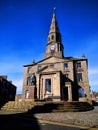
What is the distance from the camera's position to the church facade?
25875 millimetres

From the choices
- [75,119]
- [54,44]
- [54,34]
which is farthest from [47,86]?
[54,34]

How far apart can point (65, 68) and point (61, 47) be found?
1027 cm

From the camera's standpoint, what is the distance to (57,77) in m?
26.3

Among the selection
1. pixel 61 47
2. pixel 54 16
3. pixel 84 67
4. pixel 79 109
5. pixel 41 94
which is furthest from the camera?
pixel 54 16

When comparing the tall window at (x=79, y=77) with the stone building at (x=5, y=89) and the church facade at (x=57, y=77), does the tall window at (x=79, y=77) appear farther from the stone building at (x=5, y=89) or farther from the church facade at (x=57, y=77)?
the stone building at (x=5, y=89)

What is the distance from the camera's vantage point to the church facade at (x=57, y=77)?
25.9m

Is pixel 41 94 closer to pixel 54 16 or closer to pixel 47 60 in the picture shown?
pixel 47 60

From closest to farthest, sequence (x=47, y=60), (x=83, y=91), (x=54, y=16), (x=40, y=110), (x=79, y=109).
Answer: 1. (x=40, y=110)
2. (x=79, y=109)
3. (x=83, y=91)
4. (x=47, y=60)
5. (x=54, y=16)

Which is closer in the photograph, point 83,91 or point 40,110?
point 40,110

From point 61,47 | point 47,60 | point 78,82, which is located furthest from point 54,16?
point 78,82

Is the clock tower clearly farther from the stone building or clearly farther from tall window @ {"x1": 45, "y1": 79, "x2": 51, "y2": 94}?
the stone building

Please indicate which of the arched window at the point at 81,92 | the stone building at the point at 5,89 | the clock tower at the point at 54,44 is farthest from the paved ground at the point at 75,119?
the stone building at the point at 5,89

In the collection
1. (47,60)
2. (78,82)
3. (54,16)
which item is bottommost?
(78,82)

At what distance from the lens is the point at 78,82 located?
30625 millimetres
